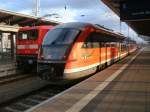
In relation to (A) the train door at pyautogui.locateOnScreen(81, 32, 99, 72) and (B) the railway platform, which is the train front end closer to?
(A) the train door at pyautogui.locateOnScreen(81, 32, 99, 72)

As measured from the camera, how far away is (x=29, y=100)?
537 inches

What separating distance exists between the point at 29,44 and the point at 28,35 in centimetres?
62

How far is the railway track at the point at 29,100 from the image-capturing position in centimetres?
1217

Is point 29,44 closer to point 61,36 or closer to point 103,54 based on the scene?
point 103,54

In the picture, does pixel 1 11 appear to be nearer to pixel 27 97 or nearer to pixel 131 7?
pixel 131 7

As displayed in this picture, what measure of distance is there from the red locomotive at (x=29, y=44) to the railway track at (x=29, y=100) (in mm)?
6158

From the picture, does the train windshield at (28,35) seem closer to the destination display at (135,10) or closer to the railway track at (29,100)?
the destination display at (135,10)

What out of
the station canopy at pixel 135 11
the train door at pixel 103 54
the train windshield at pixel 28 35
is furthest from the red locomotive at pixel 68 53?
the train windshield at pixel 28 35

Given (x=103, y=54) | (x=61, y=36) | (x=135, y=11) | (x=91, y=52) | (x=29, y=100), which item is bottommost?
(x=29, y=100)

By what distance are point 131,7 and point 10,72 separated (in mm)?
8598

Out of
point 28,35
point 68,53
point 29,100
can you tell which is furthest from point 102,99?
point 28,35

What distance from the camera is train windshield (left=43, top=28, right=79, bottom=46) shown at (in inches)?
632

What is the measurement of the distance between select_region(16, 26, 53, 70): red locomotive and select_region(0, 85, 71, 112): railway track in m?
6.16

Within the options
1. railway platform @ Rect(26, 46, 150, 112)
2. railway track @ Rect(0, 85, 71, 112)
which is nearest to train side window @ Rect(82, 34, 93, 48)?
railway track @ Rect(0, 85, 71, 112)
